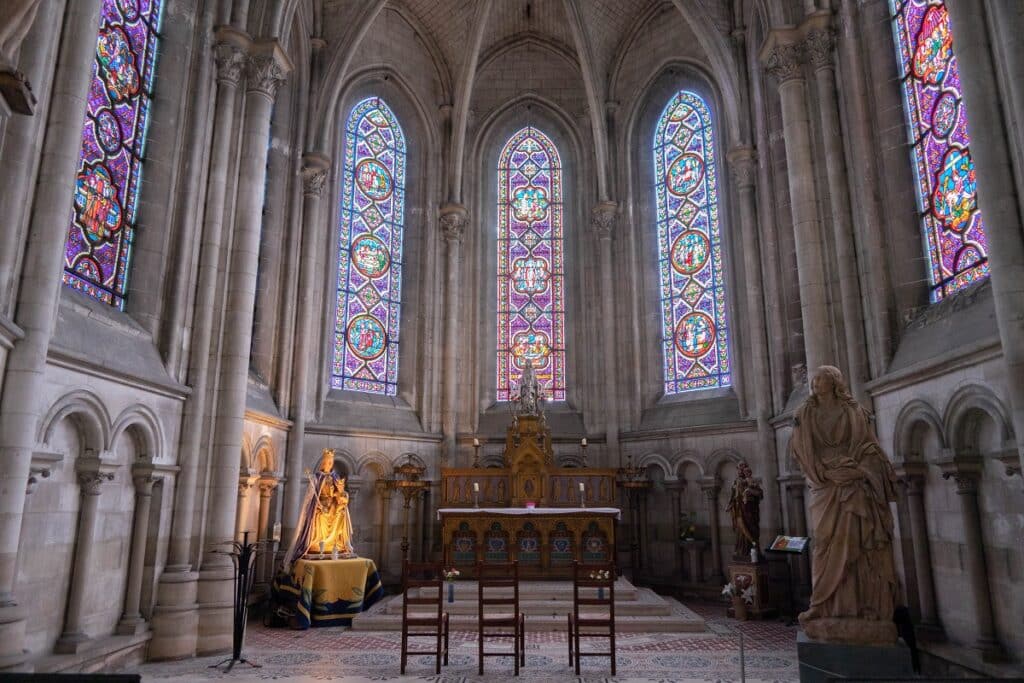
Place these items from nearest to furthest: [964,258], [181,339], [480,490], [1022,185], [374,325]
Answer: [1022,185] < [964,258] < [181,339] < [480,490] < [374,325]

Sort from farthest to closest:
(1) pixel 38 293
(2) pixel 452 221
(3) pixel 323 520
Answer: (2) pixel 452 221 < (3) pixel 323 520 < (1) pixel 38 293

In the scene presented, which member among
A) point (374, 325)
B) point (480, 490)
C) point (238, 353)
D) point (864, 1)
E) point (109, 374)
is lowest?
point (480, 490)

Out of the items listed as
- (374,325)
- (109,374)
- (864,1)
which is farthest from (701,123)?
(109,374)

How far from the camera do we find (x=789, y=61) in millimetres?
11859

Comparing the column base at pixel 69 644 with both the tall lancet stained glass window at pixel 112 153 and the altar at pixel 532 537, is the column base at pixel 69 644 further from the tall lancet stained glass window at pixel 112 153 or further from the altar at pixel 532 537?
the altar at pixel 532 537

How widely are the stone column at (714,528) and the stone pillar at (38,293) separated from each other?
11.8 m

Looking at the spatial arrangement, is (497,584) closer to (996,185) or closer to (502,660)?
(502,660)

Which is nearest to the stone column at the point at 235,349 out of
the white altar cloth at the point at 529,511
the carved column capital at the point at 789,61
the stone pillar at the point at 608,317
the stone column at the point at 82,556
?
the stone column at the point at 82,556

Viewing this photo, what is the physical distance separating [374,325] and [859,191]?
1084 cm

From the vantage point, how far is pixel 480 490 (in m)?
15.3

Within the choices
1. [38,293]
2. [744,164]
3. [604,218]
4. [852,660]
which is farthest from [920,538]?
[604,218]

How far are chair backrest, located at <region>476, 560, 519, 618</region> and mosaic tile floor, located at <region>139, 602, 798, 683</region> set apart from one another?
65 centimetres

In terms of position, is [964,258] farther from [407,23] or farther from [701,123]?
[407,23]

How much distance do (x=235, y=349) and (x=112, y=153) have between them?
3.13m
